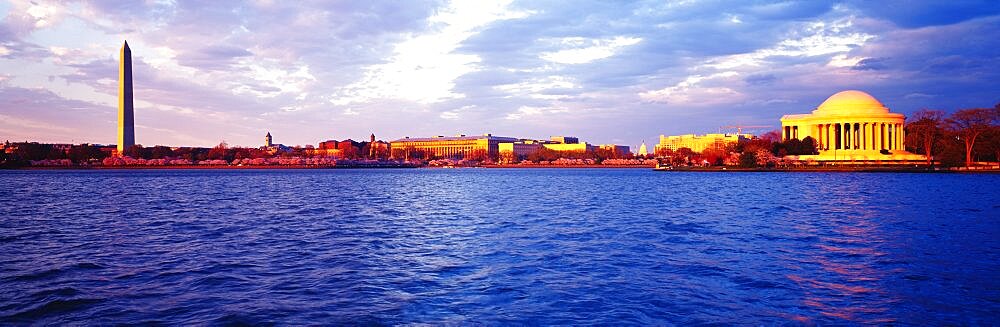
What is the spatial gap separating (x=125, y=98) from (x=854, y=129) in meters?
105

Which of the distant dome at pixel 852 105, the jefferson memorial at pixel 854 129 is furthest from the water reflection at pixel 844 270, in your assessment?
the distant dome at pixel 852 105

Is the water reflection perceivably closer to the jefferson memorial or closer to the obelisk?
the jefferson memorial

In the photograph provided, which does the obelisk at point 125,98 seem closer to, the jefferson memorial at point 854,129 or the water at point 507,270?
the water at point 507,270

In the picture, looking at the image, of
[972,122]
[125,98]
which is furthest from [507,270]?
[125,98]

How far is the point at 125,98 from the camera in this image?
103m

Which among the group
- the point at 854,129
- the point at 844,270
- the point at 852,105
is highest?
the point at 852,105

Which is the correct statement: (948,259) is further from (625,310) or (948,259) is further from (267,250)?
(267,250)

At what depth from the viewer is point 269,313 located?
9.72 m

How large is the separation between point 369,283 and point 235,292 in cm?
204

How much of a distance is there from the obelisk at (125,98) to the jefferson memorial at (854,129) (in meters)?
94.9

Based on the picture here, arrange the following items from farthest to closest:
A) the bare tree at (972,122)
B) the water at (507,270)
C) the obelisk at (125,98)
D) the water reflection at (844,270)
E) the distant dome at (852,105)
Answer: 1. the distant dome at (852,105)
2. the obelisk at (125,98)
3. the bare tree at (972,122)
4. the water reflection at (844,270)
5. the water at (507,270)

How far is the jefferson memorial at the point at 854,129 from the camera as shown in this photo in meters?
105

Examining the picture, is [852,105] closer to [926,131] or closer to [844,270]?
[926,131]

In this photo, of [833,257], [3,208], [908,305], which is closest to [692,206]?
[833,257]
